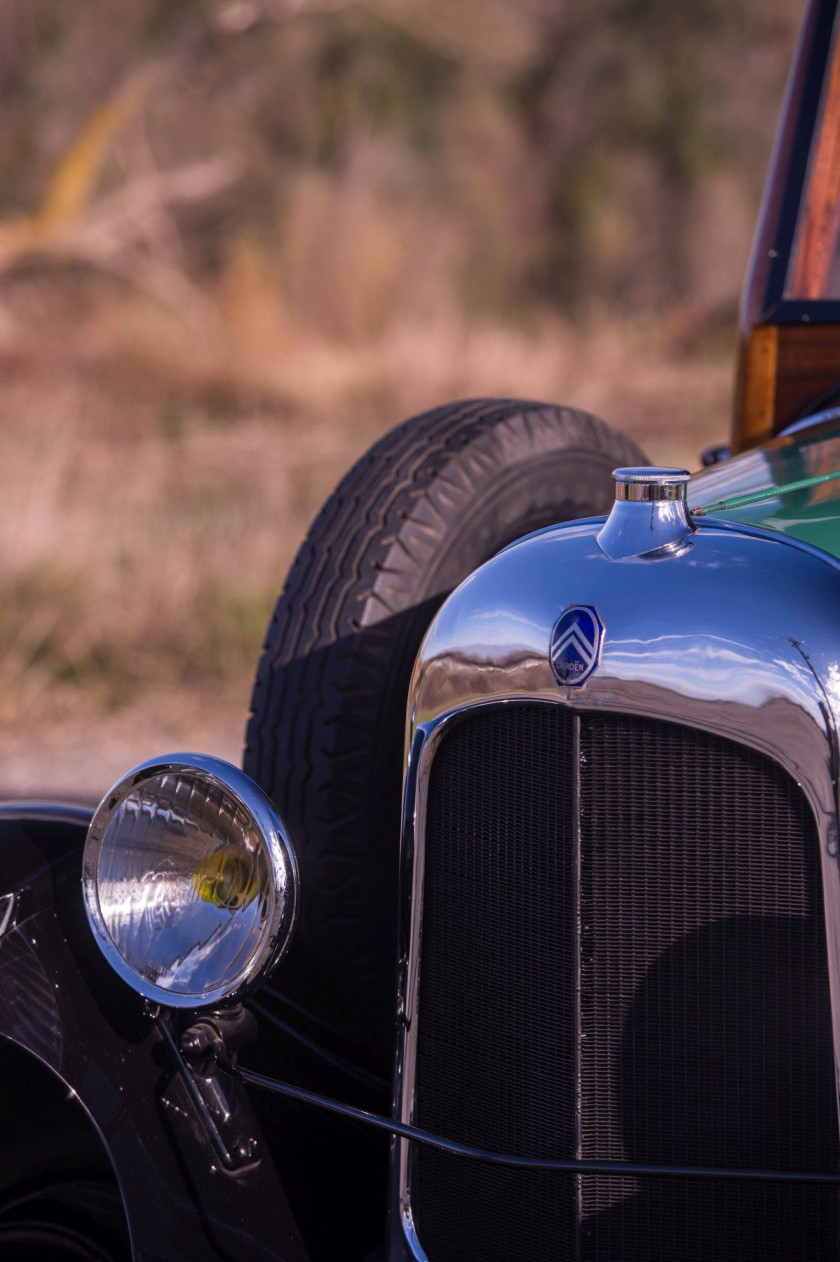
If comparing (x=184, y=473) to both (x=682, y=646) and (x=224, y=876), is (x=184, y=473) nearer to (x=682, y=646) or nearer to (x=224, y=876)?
(x=224, y=876)

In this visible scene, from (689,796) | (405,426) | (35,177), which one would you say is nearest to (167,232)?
(35,177)

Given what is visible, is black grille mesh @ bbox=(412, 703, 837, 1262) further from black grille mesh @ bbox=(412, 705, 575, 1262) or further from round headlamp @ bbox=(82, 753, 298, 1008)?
round headlamp @ bbox=(82, 753, 298, 1008)

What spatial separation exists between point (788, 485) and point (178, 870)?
914 mm

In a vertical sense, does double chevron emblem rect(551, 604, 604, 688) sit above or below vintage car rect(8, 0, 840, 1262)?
above

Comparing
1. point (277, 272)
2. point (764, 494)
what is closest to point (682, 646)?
point (764, 494)

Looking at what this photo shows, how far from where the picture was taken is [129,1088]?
5.13 ft

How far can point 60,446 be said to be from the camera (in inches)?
271

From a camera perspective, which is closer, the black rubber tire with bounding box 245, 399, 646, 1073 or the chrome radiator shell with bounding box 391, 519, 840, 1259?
the chrome radiator shell with bounding box 391, 519, 840, 1259

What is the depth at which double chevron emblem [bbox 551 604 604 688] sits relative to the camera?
1.35 meters

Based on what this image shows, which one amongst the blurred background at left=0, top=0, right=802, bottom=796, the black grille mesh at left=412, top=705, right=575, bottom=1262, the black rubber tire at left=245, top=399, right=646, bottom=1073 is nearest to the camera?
the black grille mesh at left=412, top=705, right=575, bottom=1262

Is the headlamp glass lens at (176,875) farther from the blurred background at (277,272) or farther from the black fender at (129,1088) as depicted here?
the blurred background at (277,272)

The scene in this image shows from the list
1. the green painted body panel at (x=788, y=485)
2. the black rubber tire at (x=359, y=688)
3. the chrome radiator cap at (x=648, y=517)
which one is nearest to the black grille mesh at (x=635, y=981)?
the chrome radiator cap at (x=648, y=517)

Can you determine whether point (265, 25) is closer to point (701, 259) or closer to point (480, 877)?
point (701, 259)

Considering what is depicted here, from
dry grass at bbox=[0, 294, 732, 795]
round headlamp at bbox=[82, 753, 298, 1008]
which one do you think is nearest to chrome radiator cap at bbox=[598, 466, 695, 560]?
round headlamp at bbox=[82, 753, 298, 1008]
